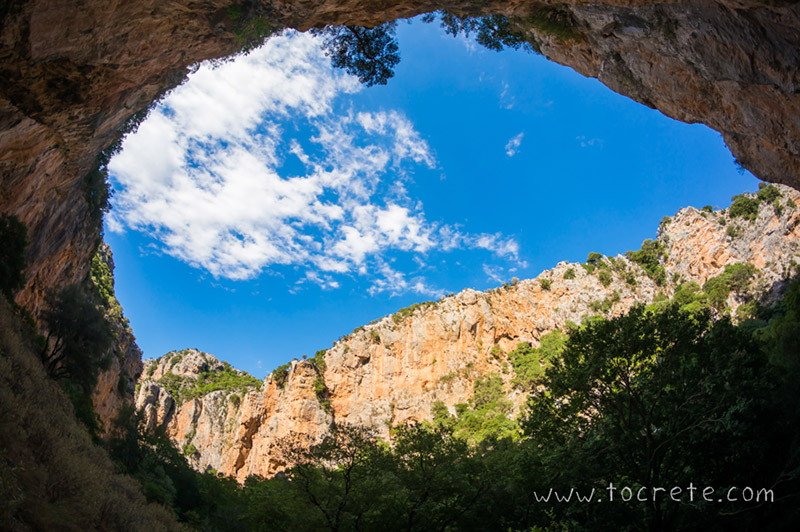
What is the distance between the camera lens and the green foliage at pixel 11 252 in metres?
17.7

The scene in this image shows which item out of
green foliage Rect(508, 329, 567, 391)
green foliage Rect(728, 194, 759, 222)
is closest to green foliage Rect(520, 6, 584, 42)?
green foliage Rect(508, 329, 567, 391)

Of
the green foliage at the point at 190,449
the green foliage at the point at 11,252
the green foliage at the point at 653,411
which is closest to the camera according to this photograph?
the green foliage at the point at 653,411

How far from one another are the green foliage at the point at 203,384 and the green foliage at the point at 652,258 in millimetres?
68751

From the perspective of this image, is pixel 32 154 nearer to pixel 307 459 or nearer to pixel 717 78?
pixel 307 459

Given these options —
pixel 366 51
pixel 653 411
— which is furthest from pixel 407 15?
pixel 653 411

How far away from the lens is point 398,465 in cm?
1781

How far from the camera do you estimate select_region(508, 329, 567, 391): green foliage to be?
47781 mm

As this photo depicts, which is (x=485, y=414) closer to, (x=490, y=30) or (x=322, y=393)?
(x=322, y=393)

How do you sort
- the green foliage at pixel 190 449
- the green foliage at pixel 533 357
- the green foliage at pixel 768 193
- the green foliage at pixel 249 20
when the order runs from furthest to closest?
the green foliage at pixel 190 449, the green foliage at pixel 768 193, the green foliage at pixel 533 357, the green foliage at pixel 249 20

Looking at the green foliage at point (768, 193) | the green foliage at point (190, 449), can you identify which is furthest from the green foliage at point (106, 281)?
the green foliage at point (768, 193)

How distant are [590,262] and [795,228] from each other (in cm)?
2595

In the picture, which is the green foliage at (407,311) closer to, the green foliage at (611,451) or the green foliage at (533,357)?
the green foliage at (533,357)

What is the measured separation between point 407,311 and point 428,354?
8.74 metres

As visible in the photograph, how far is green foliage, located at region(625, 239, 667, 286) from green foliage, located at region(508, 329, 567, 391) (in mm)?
22946
